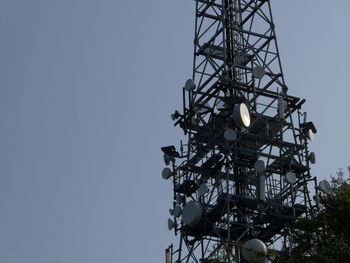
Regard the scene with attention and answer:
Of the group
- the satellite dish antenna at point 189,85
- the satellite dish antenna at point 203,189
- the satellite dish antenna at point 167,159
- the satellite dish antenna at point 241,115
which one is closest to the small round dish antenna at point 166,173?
the satellite dish antenna at point 167,159

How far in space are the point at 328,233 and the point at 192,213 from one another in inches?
583

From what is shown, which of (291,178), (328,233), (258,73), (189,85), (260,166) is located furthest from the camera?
(189,85)

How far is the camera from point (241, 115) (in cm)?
4281

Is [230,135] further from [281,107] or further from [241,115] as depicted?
[281,107]

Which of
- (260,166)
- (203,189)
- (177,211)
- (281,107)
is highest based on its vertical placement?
(281,107)

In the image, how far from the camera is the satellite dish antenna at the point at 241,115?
42781 millimetres

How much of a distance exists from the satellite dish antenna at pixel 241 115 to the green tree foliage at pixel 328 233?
512 inches

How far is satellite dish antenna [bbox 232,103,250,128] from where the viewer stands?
42781 mm

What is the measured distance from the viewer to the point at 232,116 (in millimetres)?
43406

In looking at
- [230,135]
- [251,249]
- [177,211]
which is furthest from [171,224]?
[251,249]

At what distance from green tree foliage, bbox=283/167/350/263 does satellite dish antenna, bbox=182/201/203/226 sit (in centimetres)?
1247

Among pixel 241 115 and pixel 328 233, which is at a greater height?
pixel 241 115

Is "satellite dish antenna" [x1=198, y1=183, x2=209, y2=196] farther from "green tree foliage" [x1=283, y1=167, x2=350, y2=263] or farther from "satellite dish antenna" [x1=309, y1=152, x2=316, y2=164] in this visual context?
"green tree foliage" [x1=283, y1=167, x2=350, y2=263]

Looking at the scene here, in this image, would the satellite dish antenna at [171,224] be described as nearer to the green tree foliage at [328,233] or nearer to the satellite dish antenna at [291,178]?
the satellite dish antenna at [291,178]
